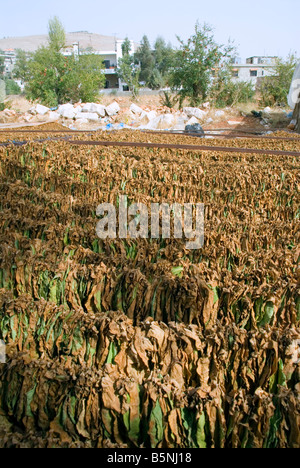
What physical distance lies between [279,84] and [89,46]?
43.8 metres

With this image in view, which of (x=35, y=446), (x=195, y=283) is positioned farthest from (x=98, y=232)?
(x=35, y=446)

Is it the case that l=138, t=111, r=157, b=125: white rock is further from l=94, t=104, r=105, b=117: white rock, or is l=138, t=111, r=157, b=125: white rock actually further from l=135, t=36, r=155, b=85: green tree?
l=135, t=36, r=155, b=85: green tree

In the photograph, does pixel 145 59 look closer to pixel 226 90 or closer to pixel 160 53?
pixel 160 53

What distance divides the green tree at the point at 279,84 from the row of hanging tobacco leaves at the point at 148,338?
29.1 metres

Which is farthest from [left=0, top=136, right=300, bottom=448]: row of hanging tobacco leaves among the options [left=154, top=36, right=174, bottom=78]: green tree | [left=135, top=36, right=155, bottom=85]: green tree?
[left=154, top=36, right=174, bottom=78]: green tree

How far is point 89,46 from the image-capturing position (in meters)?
66.0

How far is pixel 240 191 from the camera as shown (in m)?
5.57

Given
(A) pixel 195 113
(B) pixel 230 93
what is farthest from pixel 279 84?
(A) pixel 195 113

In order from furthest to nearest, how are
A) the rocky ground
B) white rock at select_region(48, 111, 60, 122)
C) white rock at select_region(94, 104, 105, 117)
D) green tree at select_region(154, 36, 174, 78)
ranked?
green tree at select_region(154, 36, 174, 78) → white rock at select_region(94, 104, 105, 117) → white rock at select_region(48, 111, 60, 122) → the rocky ground

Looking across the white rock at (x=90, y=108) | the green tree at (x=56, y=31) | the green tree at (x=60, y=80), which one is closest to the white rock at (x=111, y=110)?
the white rock at (x=90, y=108)

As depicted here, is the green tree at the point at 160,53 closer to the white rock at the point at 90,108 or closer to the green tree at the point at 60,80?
the green tree at the point at 60,80

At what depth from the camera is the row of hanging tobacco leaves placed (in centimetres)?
196

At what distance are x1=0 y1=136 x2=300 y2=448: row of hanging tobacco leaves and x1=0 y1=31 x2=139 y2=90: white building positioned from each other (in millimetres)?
56740

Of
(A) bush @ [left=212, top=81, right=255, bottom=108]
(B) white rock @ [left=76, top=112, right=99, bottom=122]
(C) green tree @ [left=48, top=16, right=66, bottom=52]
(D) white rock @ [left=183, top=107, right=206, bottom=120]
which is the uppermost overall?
(C) green tree @ [left=48, top=16, right=66, bottom=52]
